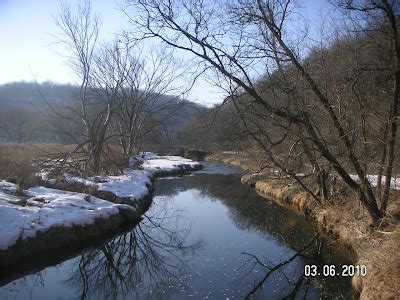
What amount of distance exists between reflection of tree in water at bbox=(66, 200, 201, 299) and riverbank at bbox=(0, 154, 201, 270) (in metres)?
0.60

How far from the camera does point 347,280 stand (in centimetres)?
755

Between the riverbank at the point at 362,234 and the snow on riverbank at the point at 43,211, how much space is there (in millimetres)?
6087

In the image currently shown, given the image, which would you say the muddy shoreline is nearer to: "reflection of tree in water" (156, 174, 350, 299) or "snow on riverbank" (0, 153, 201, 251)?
"snow on riverbank" (0, 153, 201, 251)

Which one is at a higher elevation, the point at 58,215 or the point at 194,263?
the point at 58,215

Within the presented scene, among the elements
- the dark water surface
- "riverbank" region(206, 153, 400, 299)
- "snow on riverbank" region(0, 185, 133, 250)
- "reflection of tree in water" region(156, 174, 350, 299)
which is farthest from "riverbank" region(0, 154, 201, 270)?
"riverbank" region(206, 153, 400, 299)

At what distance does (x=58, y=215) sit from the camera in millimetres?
9602

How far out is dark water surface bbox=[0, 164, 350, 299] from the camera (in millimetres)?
7258

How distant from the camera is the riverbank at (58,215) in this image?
827 cm

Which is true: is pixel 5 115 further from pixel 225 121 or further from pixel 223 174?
pixel 225 121

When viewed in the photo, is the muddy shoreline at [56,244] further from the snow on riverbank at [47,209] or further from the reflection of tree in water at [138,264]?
the reflection of tree in water at [138,264]

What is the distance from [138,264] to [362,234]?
5144mm

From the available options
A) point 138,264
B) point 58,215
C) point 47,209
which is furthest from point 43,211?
point 138,264

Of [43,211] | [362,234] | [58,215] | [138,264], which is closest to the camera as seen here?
[362,234]

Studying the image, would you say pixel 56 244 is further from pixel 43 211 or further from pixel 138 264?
pixel 138 264
